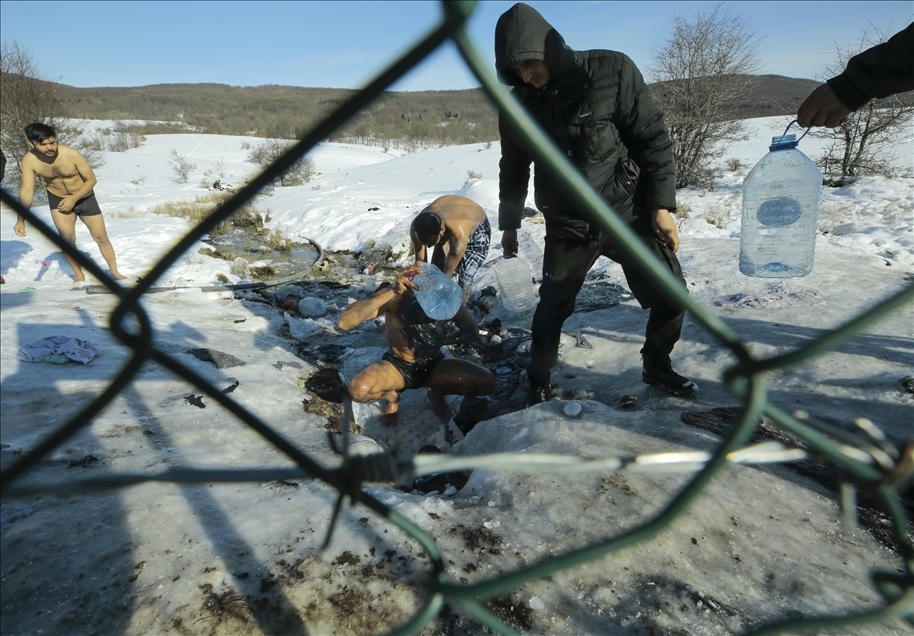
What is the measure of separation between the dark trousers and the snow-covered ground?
1.34ft

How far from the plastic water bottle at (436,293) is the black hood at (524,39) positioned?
1327 millimetres

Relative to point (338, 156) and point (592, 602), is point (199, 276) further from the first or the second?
point (338, 156)

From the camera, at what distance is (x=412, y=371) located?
354 centimetres

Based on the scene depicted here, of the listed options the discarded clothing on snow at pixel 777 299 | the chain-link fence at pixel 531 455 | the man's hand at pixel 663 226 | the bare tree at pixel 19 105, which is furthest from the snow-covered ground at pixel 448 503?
the bare tree at pixel 19 105

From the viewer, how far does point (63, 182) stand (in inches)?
227

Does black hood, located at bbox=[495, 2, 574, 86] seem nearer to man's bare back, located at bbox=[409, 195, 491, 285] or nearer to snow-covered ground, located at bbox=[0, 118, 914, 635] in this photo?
man's bare back, located at bbox=[409, 195, 491, 285]

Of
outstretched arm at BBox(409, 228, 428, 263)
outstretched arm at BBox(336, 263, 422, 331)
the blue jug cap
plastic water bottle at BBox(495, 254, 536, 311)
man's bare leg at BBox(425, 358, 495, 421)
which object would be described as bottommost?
man's bare leg at BBox(425, 358, 495, 421)

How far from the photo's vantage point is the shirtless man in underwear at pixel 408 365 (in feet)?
11.1

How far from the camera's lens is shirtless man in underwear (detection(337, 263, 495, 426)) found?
3.37 m

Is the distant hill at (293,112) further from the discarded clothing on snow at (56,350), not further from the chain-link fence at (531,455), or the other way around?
the chain-link fence at (531,455)

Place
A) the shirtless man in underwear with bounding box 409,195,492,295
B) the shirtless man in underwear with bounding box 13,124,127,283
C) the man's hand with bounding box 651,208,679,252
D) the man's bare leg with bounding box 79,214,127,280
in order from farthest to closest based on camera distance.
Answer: the man's bare leg with bounding box 79,214,127,280 → the shirtless man in underwear with bounding box 13,124,127,283 → the shirtless man in underwear with bounding box 409,195,492,295 → the man's hand with bounding box 651,208,679,252

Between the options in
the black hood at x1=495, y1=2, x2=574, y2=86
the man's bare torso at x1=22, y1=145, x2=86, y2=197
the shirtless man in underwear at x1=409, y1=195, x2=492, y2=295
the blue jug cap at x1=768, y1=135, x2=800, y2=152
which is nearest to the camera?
the black hood at x1=495, y1=2, x2=574, y2=86

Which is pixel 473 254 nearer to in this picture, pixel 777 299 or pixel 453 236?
pixel 453 236

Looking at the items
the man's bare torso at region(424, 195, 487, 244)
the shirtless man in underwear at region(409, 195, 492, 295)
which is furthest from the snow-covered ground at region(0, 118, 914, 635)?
the man's bare torso at region(424, 195, 487, 244)
